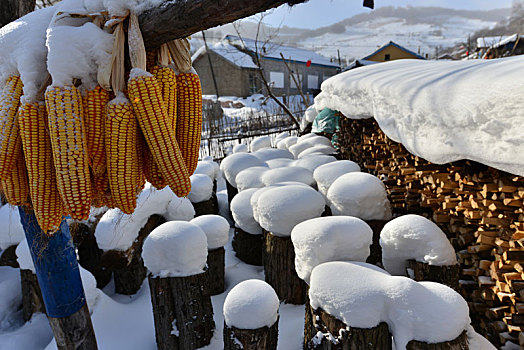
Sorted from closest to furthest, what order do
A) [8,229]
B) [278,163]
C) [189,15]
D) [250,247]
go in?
[189,15] → [8,229] → [250,247] → [278,163]

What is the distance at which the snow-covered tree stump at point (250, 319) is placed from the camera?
2270 mm

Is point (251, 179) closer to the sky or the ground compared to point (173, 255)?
closer to the ground

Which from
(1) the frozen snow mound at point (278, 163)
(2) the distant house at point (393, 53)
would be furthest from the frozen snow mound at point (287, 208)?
(2) the distant house at point (393, 53)

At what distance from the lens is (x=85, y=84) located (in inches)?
48.5

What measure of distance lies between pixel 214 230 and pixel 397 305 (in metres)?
2.18

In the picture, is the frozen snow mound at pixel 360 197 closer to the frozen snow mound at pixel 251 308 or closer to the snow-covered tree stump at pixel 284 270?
the snow-covered tree stump at pixel 284 270

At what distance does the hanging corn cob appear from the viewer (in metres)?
1.17

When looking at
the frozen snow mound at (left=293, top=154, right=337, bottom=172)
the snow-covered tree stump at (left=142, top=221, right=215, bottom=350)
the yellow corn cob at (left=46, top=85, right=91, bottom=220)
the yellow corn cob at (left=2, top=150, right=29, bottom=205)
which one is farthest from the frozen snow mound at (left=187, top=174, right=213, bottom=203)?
the yellow corn cob at (left=46, top=85, right=91, bottom=220)

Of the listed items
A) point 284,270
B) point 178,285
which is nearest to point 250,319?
point 178,285

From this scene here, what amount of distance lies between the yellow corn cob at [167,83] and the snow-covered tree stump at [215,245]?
7.89 feet

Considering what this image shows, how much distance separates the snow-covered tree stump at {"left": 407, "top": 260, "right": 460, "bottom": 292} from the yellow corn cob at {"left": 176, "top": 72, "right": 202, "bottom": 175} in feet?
7.20

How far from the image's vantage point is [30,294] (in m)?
3.62

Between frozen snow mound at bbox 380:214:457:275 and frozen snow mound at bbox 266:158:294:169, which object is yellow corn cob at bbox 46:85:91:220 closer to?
frozen snow mound at bbox 380:214:457:275

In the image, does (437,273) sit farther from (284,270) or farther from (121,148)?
(121,148)
